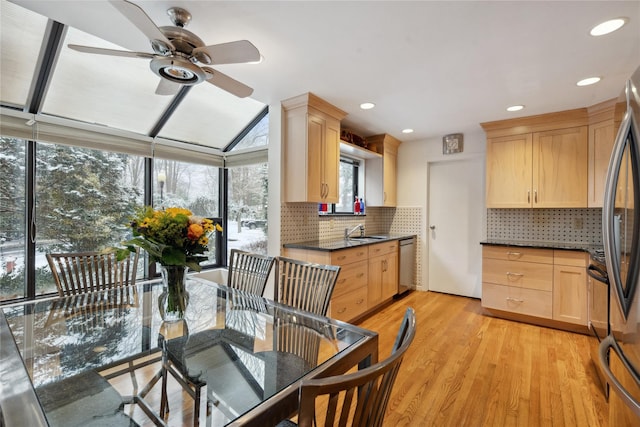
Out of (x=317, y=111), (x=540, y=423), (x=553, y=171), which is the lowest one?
(x=540, y=423)

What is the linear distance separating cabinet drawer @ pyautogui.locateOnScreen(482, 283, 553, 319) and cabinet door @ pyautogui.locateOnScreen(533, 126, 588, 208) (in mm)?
1023

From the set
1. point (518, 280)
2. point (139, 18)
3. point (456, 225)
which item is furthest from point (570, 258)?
point (139, 18)

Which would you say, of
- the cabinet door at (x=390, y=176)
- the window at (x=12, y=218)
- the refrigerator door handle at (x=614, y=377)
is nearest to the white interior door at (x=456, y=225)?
the cabinet door at (x=390, y=176)

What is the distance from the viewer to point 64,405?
2.85 ft

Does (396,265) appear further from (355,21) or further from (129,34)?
(129,34)

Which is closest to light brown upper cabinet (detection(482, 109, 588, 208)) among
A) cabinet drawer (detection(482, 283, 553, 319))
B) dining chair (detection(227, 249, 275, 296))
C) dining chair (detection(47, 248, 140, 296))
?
cabinet drawer (detection(482, 283, 553, 319))

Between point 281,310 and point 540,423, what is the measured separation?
5.58ft

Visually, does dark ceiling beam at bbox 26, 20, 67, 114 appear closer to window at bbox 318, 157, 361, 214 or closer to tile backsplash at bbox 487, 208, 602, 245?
window at bbox 318, 157, 361, 214

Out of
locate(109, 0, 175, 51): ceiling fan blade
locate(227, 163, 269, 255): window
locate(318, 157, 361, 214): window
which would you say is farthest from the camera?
locate(318, 157, 361, 214): window

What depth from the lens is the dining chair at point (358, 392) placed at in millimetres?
572

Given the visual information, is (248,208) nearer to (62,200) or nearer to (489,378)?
(62,200)

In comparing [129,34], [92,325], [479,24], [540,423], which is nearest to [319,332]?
[92,325]

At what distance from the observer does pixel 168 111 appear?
9.95ft

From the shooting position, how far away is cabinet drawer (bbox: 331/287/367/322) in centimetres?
296
